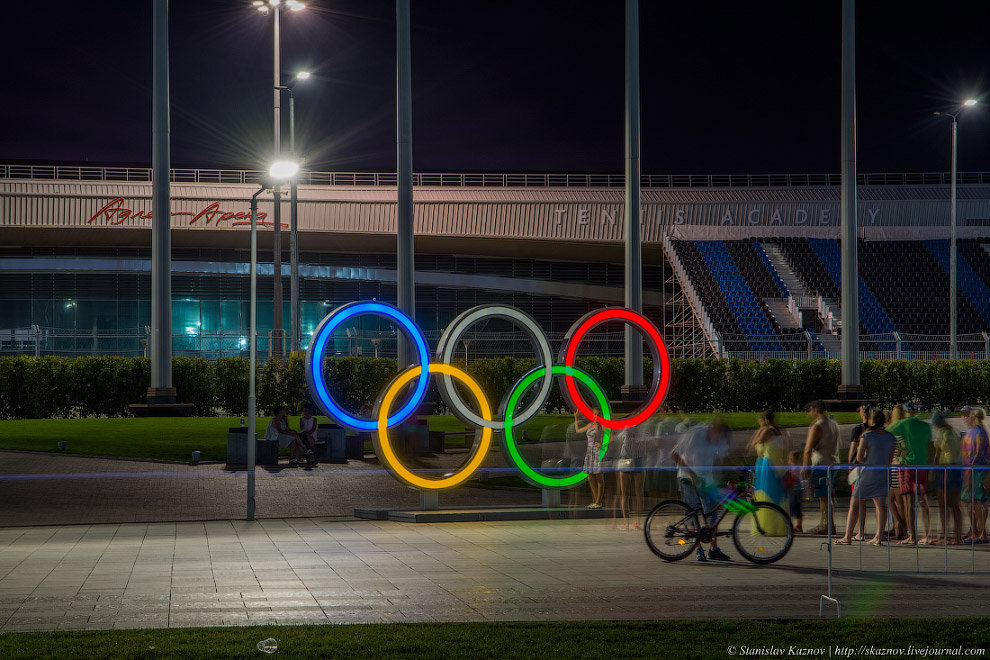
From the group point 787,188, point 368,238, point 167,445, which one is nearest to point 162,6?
point 167,445

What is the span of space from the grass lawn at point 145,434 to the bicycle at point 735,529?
552 inches

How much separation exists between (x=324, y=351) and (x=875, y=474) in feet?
28.8

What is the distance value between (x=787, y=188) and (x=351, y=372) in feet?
101

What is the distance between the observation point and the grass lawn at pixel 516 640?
24.5 ft

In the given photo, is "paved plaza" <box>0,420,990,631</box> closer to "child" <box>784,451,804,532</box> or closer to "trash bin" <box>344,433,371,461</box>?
"child" <box>784,451,804,532</box>

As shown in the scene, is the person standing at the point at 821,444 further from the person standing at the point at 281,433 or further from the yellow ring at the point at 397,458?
the person standing at the point at 281,433

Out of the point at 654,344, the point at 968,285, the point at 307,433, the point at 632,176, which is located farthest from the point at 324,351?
the point at 968,285

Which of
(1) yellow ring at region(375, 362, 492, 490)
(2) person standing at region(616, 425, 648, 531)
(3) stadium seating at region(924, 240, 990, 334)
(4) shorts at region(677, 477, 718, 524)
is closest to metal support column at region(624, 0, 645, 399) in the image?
(2) person standing at region(616, 425, 648, 531)

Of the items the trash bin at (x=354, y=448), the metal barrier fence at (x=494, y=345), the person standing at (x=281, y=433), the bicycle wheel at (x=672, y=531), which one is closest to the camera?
the bicycle wheel at (x=672, y=531)

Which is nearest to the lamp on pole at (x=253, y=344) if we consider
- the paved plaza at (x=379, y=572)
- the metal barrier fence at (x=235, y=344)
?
the paved plaza at (x=379, y=572)

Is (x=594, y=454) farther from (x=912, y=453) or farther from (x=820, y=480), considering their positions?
(x=912, y=453)

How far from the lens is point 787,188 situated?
5638cm

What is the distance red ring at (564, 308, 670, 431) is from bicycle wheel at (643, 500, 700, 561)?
187 inches

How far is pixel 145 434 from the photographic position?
26828 mm
